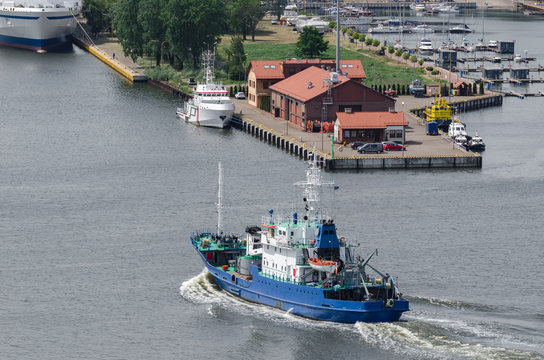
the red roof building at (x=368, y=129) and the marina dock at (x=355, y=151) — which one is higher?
the red roof building at (x=368, y=129)

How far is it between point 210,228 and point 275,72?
62721 millimetres

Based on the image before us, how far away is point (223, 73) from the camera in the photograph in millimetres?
179375

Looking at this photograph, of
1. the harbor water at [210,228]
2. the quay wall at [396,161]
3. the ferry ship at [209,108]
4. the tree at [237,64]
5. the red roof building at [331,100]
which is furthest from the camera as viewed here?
the tree at [237,64]

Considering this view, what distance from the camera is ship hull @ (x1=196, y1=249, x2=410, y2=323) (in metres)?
75.6

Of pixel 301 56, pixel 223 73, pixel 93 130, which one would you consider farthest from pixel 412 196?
pixel 301 56

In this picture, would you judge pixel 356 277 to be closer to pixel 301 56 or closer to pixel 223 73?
pixel 223 73

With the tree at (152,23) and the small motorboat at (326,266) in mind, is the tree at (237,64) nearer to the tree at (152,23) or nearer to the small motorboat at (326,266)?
the tree at (152,23)

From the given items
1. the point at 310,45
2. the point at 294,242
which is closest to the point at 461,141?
the point at 294,242

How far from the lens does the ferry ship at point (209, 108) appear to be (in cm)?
14525

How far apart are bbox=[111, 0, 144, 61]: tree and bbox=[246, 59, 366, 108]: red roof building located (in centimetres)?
3482

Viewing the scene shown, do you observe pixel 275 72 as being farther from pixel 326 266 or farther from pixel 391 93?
pixel 326 266

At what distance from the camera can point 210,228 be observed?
319 feet

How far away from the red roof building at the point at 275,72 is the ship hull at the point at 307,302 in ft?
243

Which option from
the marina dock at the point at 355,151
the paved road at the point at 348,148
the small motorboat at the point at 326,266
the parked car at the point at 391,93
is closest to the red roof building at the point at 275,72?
the paved road at the point at 348,148
